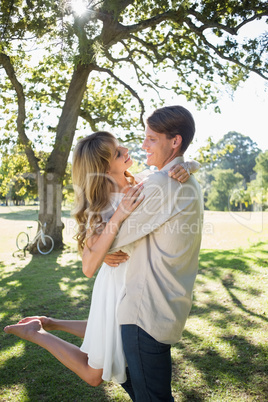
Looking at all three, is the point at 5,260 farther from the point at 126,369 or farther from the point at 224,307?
the point at 126,369

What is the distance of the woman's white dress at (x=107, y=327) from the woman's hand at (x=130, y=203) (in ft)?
0.79

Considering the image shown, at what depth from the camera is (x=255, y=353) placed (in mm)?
3871

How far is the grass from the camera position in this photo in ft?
10.7

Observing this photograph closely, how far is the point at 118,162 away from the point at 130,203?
541 millimetres

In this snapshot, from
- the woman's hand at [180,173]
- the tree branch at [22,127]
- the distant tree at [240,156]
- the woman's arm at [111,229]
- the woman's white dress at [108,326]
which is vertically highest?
the distant tree at [240,156]

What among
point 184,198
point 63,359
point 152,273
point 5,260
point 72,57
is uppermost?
point 72,57

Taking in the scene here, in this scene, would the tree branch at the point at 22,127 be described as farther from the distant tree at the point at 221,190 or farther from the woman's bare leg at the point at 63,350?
the distant tree at the point at 221,190

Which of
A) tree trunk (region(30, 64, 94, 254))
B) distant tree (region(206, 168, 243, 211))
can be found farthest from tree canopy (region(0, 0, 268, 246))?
distant tree (region(206, 168, 243, 211))

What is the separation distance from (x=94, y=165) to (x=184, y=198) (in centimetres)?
64

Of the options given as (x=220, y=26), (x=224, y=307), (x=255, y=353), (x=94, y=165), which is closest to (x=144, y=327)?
(x=94, y=165)

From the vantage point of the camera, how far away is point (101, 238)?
2.00 m

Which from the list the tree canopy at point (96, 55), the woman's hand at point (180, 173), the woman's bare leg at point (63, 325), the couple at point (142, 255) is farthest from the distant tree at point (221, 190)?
the woman's hand at point (180, 173)

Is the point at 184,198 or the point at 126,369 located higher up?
the point at 184,198

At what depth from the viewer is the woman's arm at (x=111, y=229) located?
6.35ft
